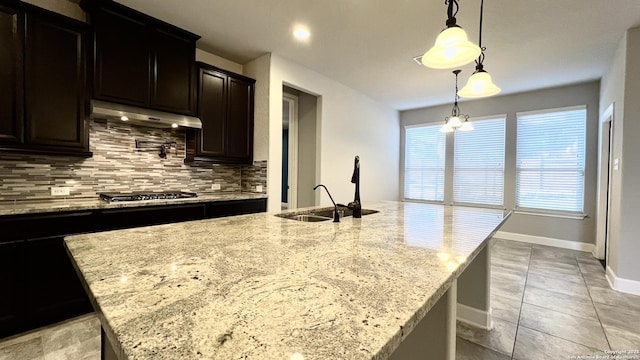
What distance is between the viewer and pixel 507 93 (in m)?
4.95

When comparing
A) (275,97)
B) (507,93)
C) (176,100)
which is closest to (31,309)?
(176,100)

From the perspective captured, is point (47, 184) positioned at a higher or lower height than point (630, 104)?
lower

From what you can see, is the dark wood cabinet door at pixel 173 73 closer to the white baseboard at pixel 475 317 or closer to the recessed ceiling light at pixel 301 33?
the recessed ceiling light at pixel 301 33

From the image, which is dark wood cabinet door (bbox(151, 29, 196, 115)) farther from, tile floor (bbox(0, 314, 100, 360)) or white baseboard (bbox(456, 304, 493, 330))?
white baseboard (bbox(456, 304, 493, 330))

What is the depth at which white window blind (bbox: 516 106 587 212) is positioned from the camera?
4.42 meters

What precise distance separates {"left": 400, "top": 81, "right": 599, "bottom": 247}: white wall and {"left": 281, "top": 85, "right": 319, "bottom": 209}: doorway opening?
3.22 meters

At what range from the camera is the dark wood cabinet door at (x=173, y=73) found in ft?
8.95

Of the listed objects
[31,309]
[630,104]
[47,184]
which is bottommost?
[31,309]

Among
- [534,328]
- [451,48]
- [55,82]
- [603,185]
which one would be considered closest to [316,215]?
[451,48]

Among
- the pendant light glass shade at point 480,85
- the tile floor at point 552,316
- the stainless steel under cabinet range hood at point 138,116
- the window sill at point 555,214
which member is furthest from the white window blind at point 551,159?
the stainless steel under cabinet range hood at point 138,116

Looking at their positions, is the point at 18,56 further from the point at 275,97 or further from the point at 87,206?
the point at 275,97

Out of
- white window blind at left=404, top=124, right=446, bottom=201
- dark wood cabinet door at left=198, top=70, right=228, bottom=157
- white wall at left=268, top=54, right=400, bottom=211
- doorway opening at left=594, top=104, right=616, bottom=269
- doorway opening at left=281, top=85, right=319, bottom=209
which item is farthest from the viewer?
white window blind at left=404, top=124, right=446, bottom=201

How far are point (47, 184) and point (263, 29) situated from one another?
2482 mm

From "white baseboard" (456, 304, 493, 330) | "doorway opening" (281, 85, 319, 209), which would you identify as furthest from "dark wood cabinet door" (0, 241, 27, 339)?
"white baseboard" (456, 304, 493, 330)
